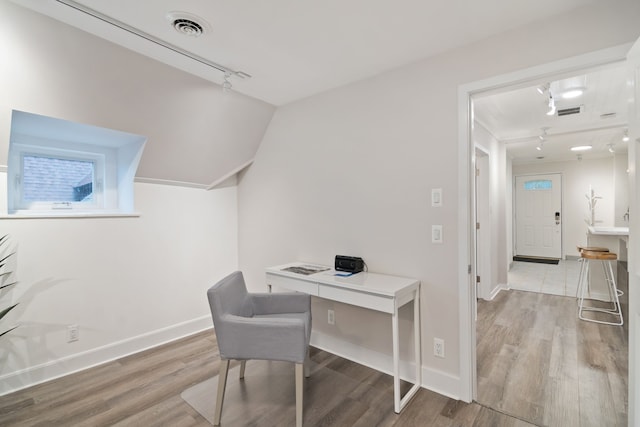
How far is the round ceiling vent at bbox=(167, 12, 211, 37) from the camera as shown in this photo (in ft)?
5.82

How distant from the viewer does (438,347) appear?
88.6 inches

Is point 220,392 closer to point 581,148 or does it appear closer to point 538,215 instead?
point 581,148

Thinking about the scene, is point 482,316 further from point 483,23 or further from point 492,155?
point 483,23

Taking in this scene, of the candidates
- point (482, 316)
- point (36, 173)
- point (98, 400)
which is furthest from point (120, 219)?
point (482, 316)

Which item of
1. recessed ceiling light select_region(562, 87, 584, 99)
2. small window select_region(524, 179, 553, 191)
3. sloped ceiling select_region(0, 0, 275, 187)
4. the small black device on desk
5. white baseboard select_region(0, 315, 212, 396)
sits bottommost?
white baseboard select_region(0, 315, 212, 396)

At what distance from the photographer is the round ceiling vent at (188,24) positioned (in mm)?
1773

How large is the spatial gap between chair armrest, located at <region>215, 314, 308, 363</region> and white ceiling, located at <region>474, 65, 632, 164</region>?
83.0 inches

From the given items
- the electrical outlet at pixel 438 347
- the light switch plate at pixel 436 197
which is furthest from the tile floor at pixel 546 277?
the light switch plate at pixel 436 197

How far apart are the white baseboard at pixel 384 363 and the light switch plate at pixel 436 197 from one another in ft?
4.05

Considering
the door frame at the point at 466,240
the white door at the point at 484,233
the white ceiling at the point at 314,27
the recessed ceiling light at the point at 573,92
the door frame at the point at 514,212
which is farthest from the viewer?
the door frame at the point at 514,212

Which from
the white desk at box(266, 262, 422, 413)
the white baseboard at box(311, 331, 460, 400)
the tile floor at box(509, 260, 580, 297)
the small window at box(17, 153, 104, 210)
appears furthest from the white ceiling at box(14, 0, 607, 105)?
the tile floor at box(509, 260, 580, 297)

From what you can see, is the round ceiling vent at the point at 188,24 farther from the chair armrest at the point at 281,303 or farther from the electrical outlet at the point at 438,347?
the electrical outlet at the point at 438,347

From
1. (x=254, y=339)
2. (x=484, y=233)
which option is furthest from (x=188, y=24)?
(x=484, y=233)

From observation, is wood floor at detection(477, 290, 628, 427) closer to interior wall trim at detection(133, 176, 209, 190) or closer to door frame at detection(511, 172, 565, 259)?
interior wall trim at detection(133, 176, 209, 190)
